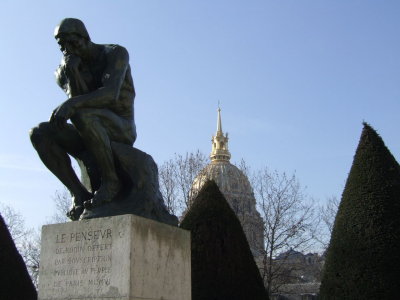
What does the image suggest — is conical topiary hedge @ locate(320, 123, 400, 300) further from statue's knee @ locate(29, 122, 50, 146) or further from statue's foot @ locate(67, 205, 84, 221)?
statue's knee @ locate(29, 122, 50, 146)

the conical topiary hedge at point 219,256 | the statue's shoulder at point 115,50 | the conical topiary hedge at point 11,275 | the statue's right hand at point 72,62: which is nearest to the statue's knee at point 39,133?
the statue's right hand at point 72,62

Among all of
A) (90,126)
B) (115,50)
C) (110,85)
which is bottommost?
(90,126)

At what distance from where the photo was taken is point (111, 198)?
679 cm

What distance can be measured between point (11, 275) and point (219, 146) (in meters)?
93.9

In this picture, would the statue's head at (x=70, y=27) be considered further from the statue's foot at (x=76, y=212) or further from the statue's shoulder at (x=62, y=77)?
the statue's foot at (x=76, y=212)

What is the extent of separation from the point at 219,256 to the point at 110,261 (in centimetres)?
1223

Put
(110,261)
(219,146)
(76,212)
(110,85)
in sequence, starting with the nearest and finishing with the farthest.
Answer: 1. (110,261)
2. (76,212)
3. (110,85)
4. (219,146)

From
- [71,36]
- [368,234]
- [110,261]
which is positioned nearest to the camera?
[110,261]

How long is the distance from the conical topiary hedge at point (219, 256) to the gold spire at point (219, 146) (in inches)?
3439

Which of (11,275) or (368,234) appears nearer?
(368,234)

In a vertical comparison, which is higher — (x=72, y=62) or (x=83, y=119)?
(x=72, y=62)

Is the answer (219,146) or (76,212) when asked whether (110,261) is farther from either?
(219,146)

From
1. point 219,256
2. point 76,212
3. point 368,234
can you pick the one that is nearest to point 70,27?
point 76,212

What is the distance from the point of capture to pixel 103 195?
Result: 6.76 metres
